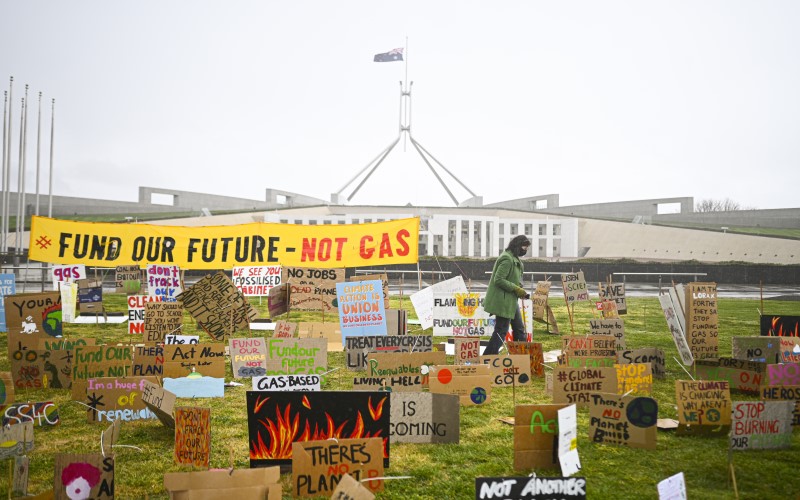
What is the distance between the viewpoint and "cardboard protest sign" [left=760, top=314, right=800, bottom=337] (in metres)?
9.70

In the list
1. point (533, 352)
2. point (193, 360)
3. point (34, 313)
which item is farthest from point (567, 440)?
point (34, 313)

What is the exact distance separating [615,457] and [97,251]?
12087mm

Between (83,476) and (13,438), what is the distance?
1795 millimetres

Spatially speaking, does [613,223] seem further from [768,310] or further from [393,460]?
[393,460]

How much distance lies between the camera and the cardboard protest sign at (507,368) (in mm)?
7859

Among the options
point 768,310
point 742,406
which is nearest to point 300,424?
point 742,406

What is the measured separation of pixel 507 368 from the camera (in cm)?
787

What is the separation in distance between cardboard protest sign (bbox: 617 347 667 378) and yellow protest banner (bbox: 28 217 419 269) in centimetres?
585

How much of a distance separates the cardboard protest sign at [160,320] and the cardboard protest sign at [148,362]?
281cm

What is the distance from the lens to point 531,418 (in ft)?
15.7

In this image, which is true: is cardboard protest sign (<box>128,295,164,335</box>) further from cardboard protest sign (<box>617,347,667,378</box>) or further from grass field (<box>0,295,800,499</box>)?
cardboard protest sign (<box>617,347,667,378</box>)

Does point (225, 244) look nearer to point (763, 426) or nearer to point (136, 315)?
point (136, 315)

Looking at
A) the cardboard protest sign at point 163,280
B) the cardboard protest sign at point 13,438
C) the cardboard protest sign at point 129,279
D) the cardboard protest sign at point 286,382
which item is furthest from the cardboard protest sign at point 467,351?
the cardboard protest sign at point 129,279

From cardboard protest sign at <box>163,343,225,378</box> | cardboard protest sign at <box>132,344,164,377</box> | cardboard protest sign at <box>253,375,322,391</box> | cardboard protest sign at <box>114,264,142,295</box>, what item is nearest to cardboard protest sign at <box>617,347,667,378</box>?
cardboard protest sign at <box>253,375,322,391</box>
